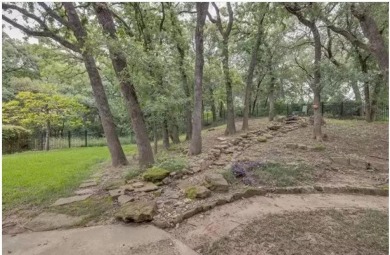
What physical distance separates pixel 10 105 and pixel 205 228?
42.3ft

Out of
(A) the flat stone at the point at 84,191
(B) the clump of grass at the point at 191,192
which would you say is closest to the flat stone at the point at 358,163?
(B) the clump of grass at the point at 191,192

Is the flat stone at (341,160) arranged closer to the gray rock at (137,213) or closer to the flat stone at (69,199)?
the gray rock at (137,213)

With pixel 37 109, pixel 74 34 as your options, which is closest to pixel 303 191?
pixel 74 34

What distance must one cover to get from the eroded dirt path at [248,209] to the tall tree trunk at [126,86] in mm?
→ 2596

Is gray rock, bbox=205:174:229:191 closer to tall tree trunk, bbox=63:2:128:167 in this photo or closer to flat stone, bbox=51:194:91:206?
flat stone, bbox=51:194:91:206

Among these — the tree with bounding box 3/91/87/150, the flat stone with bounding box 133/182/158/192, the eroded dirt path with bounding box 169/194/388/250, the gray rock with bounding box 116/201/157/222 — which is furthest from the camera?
the tree with bounding box 3/91/87/150

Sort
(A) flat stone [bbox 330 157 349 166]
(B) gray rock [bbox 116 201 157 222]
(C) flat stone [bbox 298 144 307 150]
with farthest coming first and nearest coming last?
(C) flat stone [bbox 298 144 307 150]
(A) flat stone [bbox 330 157 349 166]
(B) gray rock [bbox 116 201 157 222]

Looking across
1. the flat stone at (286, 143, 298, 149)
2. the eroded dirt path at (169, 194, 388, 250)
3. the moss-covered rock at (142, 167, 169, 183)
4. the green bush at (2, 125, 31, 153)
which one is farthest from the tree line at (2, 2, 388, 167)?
the eroded dirt path at (169, 194, 388, 250)

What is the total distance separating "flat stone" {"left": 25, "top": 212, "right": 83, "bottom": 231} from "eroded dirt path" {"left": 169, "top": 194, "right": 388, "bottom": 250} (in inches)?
47.5

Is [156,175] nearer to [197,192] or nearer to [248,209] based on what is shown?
[197,192]

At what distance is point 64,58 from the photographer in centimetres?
746

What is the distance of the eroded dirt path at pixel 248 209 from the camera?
2.71 meters

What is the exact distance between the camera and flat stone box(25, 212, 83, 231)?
2.99 m

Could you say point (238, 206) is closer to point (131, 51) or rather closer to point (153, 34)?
point (131, 51)
